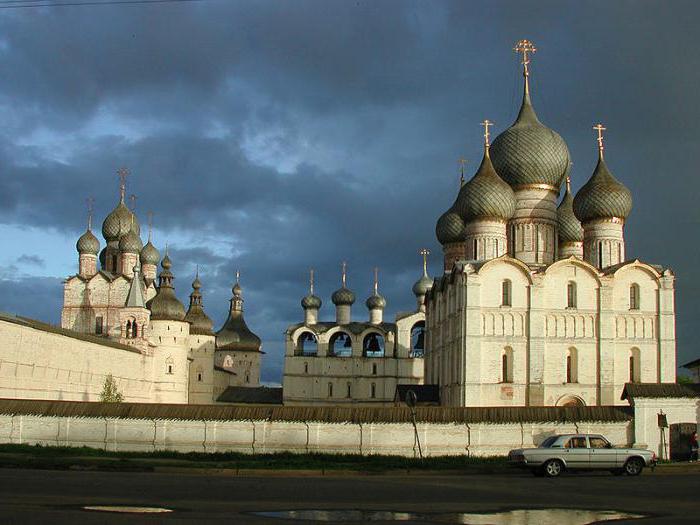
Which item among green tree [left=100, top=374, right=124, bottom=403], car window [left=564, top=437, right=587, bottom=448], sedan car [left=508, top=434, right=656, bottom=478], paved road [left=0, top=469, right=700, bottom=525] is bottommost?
paved road [left=0, top=469, right=700, bottom=525]

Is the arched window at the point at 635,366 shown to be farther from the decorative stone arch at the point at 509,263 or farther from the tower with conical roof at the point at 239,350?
the tower with conical roof at the point at 239,350

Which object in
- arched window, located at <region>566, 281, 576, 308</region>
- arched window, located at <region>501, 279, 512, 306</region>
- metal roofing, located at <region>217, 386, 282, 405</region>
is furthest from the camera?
metal roofing, located at <region>217, 386, 282, 405</region>

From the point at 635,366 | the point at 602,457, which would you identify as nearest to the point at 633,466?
the point at 602,457

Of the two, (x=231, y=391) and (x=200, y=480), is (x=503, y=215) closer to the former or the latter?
(x=200, y=480)

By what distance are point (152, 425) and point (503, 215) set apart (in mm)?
21320

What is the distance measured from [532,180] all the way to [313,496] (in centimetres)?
3454

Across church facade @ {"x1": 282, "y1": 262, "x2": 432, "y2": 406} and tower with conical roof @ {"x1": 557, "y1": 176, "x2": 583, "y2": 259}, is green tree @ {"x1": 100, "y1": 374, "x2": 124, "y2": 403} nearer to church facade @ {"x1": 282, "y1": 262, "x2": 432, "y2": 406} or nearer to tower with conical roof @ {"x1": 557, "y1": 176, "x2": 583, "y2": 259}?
church facade @ {"x1": 282, "y1": 262, "x2": 432, "y2": 406}

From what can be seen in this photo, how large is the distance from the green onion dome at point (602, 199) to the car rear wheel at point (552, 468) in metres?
25.4

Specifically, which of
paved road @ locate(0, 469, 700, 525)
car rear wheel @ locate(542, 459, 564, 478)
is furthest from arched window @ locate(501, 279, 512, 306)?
paved road @ locate(0, 469, 700, 525)

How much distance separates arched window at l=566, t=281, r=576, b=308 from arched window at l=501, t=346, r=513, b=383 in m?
3.30

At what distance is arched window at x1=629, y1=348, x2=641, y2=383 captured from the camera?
42625mm

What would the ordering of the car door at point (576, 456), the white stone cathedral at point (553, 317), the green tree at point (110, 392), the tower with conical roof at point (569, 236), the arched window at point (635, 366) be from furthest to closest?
1. the green tree at point (110, 392)
2. the tower with conical roof at point (569, 236)
3. the arched window at point (635, 366)
4. the white stone cathedral at point (553, 317)
5. the car door at point (576, 456)

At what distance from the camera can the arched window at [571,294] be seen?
43.2 metres

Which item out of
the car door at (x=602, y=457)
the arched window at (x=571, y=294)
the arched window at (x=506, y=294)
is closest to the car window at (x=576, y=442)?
the car door at (x=602, y=457)
